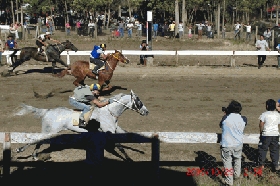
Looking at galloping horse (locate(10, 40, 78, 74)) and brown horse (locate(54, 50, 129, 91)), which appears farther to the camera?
galloping horse (locate(10, 40, 78, 74))

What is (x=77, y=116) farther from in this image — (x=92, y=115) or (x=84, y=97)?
(x=84, y=97)

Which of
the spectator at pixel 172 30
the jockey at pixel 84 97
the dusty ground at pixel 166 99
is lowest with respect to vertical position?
the dusty ground at pixel 166 99

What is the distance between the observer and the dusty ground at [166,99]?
33.1ft

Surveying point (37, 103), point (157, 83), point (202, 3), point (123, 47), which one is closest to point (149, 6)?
point (202, 3)

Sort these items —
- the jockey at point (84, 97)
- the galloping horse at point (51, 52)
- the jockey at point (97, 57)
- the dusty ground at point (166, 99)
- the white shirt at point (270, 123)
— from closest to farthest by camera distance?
the white shirt at point (270, 123), the dusty ground at point (166, 99), the jockey at point (84, 97), the jockey at point (97, 57), the galloping horse at point (51, 52)

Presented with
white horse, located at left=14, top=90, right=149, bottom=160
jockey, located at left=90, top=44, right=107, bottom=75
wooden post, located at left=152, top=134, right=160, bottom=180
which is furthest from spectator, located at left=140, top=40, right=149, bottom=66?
wooden post, located at left=152, top=134, right=160, bottom=180

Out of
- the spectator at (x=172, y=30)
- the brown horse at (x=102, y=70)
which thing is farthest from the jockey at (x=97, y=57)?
the spectator at (x=172, y=30)

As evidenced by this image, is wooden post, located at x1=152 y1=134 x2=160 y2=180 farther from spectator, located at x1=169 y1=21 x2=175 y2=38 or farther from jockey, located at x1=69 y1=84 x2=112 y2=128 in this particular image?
spectator, located at x1=169 y1=21 x2=175 y2=38

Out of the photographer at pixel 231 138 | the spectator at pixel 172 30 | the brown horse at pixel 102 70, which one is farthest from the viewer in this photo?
the spectator at pixel 172 30

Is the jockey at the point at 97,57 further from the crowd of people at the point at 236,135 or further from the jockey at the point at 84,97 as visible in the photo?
the crowd of people at the point at 236,135

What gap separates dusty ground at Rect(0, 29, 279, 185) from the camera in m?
10.1

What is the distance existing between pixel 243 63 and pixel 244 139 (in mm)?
19412

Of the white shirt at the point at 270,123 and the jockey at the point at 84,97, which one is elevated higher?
the jockey at the point at 84,97

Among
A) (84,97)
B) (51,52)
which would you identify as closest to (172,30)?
(51,52)
